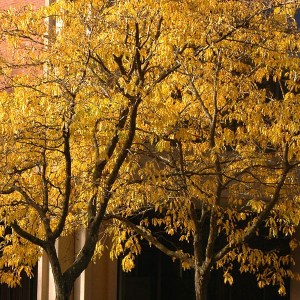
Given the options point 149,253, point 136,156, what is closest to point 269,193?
point 136,156

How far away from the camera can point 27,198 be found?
1266 centimetres

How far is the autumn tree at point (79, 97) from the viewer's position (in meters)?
12.4

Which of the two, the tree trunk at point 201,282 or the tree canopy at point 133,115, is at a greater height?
the tree canopy at point 133,115

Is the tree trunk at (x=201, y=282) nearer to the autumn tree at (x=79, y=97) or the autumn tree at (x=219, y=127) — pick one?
the autumn tree at (x=219, y=127)

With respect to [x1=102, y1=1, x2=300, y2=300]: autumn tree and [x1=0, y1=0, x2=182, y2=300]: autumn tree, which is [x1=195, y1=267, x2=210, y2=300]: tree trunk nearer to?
[x1=102, y1=1, x2=300, y2=300]: autumn tree

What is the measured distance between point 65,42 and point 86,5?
632 mm

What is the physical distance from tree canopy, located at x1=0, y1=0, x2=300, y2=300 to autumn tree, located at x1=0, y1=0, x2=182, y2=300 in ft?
0.07

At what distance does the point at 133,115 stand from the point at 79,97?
970 millimetres

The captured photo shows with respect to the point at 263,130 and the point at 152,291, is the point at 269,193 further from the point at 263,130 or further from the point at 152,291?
the point at 152,291

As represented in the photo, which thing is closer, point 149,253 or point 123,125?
point 123,125

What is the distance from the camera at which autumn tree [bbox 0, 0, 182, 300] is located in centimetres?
1239

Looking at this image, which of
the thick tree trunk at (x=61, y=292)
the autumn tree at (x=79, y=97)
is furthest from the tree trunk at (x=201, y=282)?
the thick tree trunk at (x=61, y=292)

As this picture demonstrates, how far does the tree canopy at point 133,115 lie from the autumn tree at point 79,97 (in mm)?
22

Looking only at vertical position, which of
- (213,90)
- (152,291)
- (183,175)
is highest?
(213,90)
